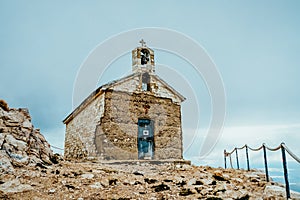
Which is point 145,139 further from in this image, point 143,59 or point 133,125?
point 143,59

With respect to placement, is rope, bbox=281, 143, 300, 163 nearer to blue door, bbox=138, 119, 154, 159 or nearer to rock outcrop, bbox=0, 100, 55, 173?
rock outcrop, bbox=0, 100, 55, 173

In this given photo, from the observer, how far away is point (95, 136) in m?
13.7

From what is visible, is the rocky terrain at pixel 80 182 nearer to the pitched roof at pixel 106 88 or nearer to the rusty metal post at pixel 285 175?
the rusty metal post at pixel 285 175

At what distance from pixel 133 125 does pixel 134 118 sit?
39cm

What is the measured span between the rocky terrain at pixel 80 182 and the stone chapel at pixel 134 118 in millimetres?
4545

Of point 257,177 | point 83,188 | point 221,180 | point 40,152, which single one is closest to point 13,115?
point 40,152

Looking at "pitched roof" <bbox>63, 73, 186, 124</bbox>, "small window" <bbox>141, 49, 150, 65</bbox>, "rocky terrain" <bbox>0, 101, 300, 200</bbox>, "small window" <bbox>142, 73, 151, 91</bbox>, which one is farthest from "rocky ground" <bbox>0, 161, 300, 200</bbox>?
"small window" <bbox>141, 49, 150, 65</bbox>

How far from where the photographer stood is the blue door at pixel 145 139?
1419cm

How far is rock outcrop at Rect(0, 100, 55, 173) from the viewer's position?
7.36 m

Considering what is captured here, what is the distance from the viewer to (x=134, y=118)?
14.1m

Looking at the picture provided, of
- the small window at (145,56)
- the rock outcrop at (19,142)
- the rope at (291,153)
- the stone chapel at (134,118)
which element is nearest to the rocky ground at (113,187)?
the rock outcrop at (19,142)

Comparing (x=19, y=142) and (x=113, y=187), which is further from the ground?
(x=19, y=142)

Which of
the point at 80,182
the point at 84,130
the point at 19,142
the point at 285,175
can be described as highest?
the point at 84,130

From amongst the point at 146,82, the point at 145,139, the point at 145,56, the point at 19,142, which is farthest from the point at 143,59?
the point at 19,142
